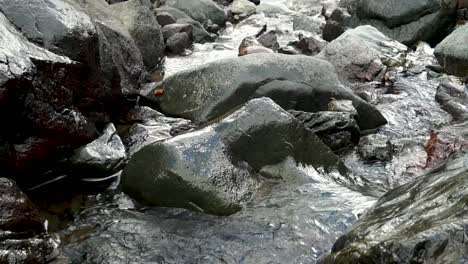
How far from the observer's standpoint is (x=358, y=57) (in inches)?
366

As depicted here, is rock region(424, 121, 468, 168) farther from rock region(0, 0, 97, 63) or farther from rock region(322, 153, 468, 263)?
rock region(0, 0, 97, 63)

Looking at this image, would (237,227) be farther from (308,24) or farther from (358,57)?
(308,24)

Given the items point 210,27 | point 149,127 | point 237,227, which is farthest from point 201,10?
point 237,227

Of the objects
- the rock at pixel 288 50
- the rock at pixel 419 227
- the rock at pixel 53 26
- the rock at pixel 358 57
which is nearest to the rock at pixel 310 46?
the rock at pixel 288 50

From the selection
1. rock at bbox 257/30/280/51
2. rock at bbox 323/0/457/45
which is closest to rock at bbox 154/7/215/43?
rock at bbox 257/30/280/51

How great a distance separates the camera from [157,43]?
9.77 meters

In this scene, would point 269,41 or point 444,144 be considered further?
point 269,41

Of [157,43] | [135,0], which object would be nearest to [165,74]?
[157,43]

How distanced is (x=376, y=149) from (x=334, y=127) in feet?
1.89

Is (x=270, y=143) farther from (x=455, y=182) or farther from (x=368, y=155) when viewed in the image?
(x=455, y=182)

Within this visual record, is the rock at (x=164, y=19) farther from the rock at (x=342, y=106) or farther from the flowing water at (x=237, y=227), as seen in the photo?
the flowing water at (x=237, y=227)

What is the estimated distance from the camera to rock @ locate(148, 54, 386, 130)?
6.93 meters

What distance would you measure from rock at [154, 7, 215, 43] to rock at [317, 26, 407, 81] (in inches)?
130

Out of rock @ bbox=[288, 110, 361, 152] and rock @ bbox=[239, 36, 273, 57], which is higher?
rock @ bbox=[288, 110, 361, 152]
